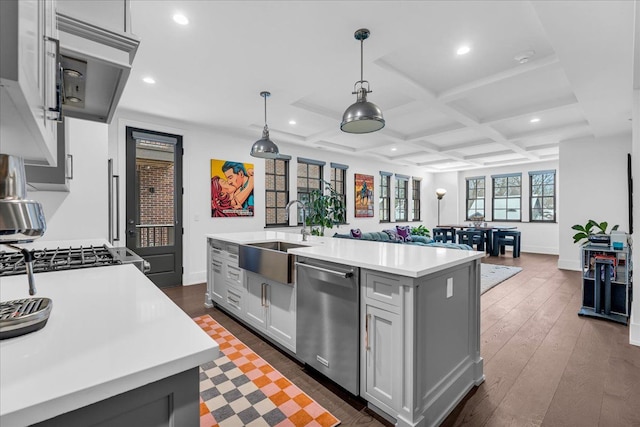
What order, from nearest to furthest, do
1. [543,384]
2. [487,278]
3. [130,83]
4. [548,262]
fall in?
1. [543,384]
2. [130,83]
3. [487,278]
4. [548,262]

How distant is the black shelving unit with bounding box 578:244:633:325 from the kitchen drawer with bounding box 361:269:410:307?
3269 millimetres

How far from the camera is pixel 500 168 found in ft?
31.0

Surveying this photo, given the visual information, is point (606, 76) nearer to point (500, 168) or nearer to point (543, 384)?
point (543, 384)

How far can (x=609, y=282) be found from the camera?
130 inches

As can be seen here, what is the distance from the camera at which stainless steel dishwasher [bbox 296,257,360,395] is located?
5.98ft

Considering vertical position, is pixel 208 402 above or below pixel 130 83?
below

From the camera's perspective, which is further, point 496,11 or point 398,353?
point 496,11

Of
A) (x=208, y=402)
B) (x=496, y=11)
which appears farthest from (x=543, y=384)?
(x=496, y=11)

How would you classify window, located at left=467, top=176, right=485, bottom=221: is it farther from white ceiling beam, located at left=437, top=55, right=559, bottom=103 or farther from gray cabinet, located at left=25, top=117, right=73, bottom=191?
gray cabinet, located at left=25, top=117, right=73, bottom=191

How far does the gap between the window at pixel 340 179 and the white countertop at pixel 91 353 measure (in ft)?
22.2

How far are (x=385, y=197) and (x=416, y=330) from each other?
7806 mm

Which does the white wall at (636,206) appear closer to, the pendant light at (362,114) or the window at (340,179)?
the pendant light at (362,114)

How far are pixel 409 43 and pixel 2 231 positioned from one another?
289cm

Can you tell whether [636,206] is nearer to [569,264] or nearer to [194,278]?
[569,264]
